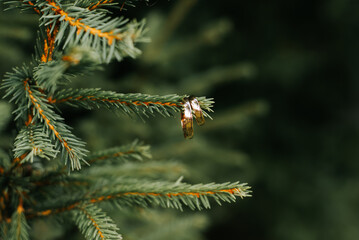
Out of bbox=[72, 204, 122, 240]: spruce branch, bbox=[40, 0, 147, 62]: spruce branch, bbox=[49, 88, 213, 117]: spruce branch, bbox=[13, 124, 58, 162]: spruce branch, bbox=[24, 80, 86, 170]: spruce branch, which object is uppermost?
bbox=[40, 0, 147, 62]: spruce branch

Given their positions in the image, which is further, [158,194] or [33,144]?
[158,194]

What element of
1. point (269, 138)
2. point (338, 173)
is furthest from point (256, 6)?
point (338, 173)

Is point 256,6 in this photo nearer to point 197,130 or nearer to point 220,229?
point 197,130

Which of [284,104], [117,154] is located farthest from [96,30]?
[284,104]

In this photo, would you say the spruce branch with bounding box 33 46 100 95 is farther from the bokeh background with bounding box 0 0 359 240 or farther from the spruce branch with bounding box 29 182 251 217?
the bokeh background with bounding box 0 0 359 240

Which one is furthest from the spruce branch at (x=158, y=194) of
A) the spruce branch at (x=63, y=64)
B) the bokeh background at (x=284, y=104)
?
the bokeh background at (x=284, y=104)

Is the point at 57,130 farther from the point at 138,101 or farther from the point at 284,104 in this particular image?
the point at 284,104

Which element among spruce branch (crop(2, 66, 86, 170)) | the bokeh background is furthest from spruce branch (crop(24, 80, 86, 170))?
the bokeh background
